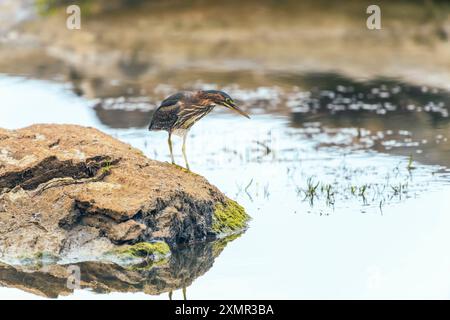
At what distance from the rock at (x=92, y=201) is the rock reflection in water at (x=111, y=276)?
163mm

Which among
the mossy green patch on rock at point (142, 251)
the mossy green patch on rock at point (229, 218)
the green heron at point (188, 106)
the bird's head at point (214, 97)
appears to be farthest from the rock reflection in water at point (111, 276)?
the bird's head at point (214, 97)

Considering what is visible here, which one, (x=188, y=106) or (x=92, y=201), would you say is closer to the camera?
(x=92, y=201)

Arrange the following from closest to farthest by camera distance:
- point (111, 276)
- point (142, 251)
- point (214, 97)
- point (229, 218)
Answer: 1. point (111, 276)
2. point (142, 251)
3. point (229, 218)
4. point (214, 97)

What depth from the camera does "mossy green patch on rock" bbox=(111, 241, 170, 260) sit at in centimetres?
823

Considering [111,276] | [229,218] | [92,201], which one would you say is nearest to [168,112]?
[229,218]

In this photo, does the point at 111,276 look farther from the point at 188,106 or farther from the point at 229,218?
the point at 188,106

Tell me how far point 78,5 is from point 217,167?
31.2ft

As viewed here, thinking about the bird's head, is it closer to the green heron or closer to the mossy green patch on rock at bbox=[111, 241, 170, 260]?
the green heron

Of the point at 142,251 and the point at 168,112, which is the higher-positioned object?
the point at 168,112

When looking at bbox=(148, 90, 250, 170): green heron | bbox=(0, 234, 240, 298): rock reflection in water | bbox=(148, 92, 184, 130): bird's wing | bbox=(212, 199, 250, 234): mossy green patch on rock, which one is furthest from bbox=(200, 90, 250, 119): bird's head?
bbox=(0, 234, 240, 298): rock reflection in water

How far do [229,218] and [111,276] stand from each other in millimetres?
1457

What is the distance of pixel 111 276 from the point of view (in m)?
7.99

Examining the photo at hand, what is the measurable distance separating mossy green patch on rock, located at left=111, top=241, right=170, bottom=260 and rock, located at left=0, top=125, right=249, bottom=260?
0.15 feet

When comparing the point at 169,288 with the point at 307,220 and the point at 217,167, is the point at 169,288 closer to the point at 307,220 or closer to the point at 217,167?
the point at 307,220
